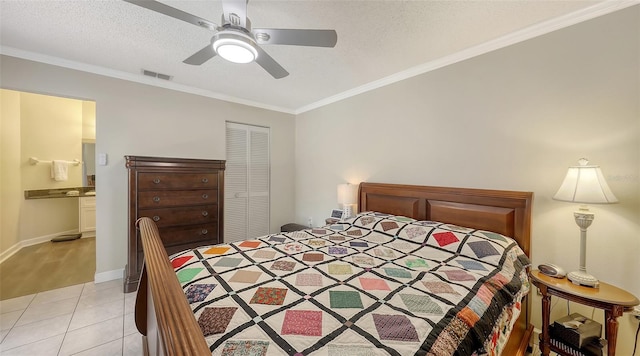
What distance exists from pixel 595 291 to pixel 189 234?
3.58 m

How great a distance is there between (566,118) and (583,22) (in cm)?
67

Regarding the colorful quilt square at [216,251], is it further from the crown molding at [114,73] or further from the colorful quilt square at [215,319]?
the crown molding at [114,73]

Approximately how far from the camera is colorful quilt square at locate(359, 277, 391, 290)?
1242 mm

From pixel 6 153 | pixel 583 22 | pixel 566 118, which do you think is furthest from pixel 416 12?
pixel 6 153

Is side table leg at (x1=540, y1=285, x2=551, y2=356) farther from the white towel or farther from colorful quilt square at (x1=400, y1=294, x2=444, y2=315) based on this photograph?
the white towel

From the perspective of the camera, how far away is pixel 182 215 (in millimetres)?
2883

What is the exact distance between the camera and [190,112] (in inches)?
132

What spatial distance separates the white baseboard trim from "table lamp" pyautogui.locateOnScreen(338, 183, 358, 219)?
2805 millimetres

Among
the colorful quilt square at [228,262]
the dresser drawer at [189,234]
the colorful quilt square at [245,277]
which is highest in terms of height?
the colorful quilt square at [228,262]

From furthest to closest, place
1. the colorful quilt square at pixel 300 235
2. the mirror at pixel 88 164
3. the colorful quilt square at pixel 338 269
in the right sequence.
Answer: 1. the mirror at pixel 88 164
2. the colorful quilt square at pixel 300 235
3. the colorful quilt square at pixel 338 269

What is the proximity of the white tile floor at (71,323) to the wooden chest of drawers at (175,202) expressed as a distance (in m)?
0.33

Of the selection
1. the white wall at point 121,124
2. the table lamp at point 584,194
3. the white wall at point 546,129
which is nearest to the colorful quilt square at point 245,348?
the table lamp at point 584,194

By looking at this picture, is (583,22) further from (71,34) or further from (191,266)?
(71,34)

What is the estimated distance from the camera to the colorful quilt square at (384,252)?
69.1 inches
